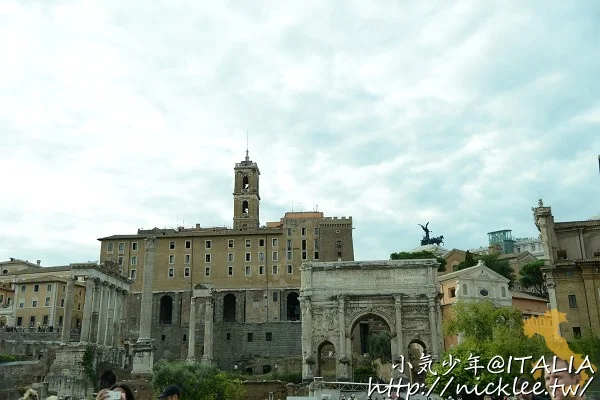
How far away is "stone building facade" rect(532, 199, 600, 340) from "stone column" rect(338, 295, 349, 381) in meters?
14.4

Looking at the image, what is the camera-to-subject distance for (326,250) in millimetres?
75125

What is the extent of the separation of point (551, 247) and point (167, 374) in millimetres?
28193

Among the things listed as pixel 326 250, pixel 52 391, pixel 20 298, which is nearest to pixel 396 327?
pixel 52 391

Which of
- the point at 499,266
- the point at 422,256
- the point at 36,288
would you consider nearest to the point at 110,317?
the point at 36,288

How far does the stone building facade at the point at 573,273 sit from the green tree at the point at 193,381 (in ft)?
75.7

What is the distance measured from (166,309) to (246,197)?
1972 cm

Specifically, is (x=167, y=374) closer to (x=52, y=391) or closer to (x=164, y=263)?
(x=52, y=391)

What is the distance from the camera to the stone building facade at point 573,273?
41.2 metres

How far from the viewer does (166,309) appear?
2891 inches

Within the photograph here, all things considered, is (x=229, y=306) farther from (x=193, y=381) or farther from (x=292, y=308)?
(x=193, y=381)

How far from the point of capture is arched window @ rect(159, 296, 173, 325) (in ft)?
238

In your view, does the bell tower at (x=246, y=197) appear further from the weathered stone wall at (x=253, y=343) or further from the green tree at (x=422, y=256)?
the green tree at (x=422, y=256)

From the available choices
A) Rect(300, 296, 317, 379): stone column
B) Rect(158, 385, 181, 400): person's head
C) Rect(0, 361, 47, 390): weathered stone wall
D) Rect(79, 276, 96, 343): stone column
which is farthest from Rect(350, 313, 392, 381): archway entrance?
Rect(158, 385, 181, 400): person's head

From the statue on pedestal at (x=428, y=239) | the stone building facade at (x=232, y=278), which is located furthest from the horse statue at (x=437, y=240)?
the stone building facade at (x=232, y=278)
